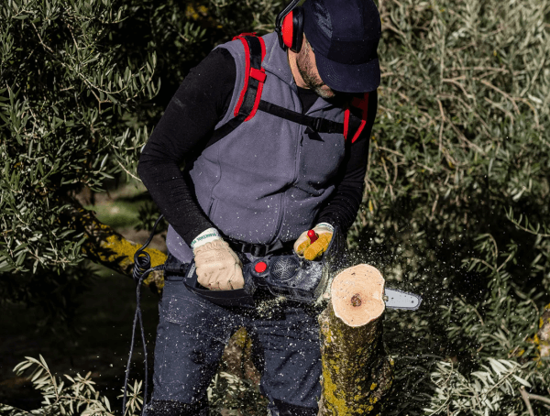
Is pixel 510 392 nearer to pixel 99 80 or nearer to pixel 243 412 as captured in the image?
pixel 243 412

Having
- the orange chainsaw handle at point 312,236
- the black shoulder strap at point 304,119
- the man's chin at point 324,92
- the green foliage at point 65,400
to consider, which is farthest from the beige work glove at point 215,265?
the green foliage at point 65,400

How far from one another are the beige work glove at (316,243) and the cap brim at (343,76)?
1.93ft

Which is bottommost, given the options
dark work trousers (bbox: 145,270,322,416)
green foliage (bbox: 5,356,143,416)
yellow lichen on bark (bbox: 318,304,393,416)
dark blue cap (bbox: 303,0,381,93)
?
green foliage (bbox: 5,356,143,416)

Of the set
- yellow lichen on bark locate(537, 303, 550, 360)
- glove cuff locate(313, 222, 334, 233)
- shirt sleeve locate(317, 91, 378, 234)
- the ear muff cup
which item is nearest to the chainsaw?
glove cuff locate(313, 222, 334, 233)

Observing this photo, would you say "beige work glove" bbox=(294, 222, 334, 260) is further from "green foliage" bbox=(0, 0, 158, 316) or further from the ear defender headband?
"green foliage" bbox=(0, 0, 158, 316)

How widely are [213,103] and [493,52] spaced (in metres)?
2.89

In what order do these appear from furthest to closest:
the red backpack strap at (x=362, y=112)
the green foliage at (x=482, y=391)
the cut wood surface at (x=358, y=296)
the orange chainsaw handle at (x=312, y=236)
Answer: the green foliage at (x=482, y=391), the red backpack strap at (x=362, y=112), the orange chainsaw handle at (x=312, y=236), the cut wood surface at (x=358, y=296)

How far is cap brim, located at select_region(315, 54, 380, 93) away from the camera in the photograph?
6.42 feet

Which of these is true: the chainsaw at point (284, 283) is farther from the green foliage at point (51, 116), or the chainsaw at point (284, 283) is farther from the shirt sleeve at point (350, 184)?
the green foliage at point (51, 116)

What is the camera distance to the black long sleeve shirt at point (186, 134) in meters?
1.98

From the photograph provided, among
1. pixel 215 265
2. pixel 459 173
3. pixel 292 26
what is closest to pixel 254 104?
pixel 292 26

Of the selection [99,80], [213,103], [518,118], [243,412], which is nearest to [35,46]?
[99,80]

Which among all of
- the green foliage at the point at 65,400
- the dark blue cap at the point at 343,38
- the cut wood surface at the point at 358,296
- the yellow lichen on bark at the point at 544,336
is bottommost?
the green foliage at the point at 65,400

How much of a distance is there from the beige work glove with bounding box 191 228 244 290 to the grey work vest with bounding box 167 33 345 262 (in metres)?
0.19
